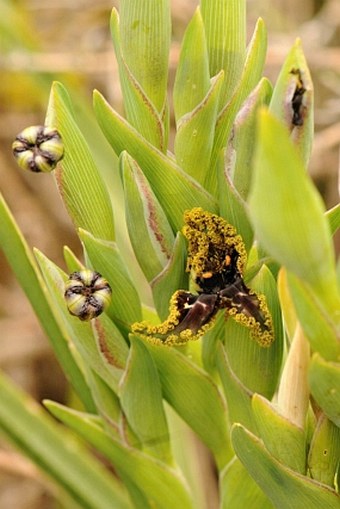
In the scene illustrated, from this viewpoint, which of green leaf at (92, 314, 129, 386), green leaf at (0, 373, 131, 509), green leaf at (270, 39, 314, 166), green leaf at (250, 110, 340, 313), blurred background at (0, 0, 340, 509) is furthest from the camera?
blurred background at (0, 0, 340, 509)

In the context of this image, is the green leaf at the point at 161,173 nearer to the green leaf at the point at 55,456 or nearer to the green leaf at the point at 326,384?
the green leaf at the point at 326,384

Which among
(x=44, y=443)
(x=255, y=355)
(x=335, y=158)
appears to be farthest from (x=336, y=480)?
(x=335, y=158)

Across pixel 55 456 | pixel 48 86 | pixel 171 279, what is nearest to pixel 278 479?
pixel 171 279

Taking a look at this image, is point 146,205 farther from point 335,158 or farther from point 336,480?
point 335,158

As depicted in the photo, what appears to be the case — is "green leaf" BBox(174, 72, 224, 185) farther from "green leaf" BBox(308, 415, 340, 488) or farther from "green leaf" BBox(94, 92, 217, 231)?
"green leaf" BBox(308, 415, 340, 488)

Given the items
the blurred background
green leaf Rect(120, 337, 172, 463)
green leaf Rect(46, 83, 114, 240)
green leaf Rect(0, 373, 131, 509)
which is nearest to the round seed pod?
green leaf Rect(46, 83, 114, 240)
